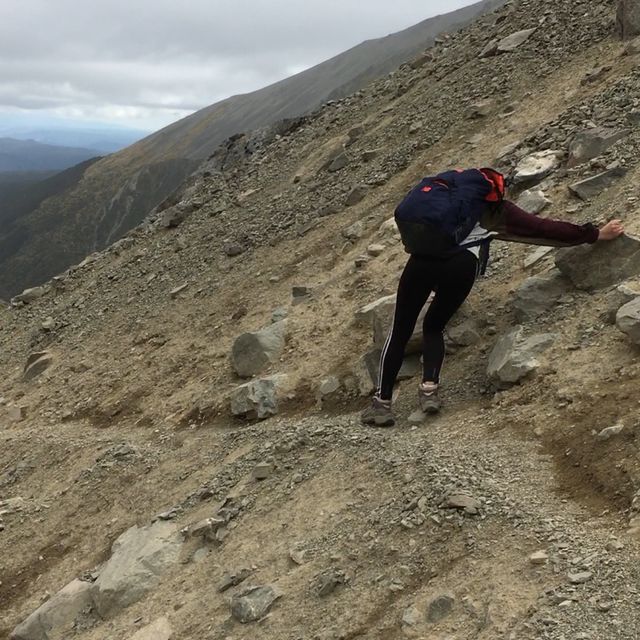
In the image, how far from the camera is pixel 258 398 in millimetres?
10383

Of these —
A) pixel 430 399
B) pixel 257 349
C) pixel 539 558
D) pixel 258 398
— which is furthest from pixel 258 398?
pixel 539 558

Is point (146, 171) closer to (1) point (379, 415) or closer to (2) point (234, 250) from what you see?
(2) point (234, 250)

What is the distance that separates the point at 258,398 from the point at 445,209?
181 inches

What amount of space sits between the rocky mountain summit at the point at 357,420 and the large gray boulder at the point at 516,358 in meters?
0.03

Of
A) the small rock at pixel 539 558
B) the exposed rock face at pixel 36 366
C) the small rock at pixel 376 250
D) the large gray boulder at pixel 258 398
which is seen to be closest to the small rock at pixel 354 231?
the small rock at pixel 376 250

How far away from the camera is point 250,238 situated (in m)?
17.8

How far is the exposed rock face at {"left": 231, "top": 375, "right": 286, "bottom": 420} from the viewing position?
33.6 ft

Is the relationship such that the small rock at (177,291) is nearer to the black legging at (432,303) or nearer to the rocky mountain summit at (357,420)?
the rocky mountain summit at (357,420)

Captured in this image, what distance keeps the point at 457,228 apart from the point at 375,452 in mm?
2513

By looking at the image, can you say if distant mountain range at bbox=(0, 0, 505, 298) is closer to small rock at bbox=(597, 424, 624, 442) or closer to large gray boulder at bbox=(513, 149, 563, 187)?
large gray boulder at bbox=(513, 149, 563, 187)

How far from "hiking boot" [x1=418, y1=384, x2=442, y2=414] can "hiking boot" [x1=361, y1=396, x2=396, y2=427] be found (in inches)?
16.0

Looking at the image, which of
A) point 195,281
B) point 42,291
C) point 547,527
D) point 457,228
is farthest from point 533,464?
point 42,291

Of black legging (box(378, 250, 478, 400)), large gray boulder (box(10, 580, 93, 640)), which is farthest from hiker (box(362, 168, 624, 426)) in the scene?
large gray boulder (box(10, 580, 93, 640))

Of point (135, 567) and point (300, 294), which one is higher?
point (300, 294)
